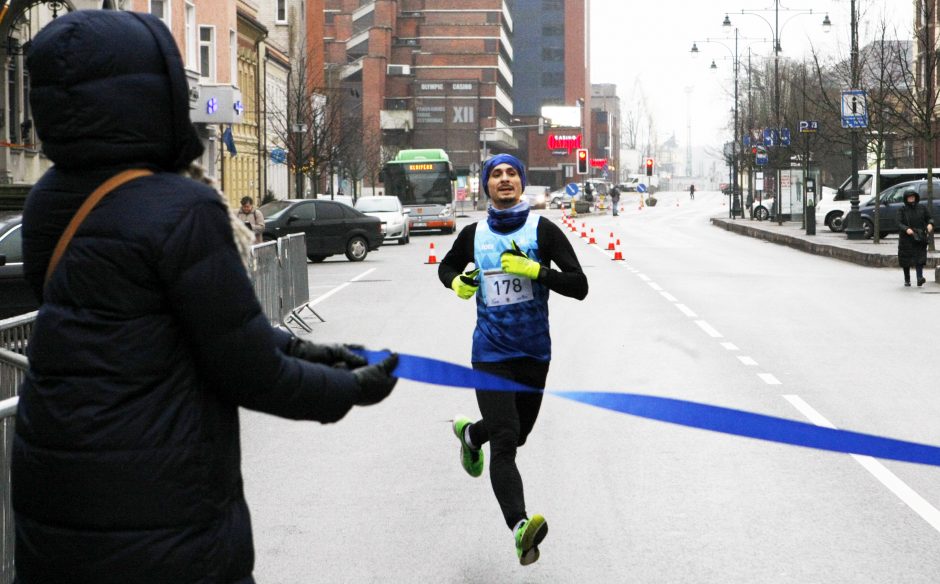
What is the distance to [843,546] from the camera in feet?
20.7

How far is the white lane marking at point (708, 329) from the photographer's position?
52.0 ft

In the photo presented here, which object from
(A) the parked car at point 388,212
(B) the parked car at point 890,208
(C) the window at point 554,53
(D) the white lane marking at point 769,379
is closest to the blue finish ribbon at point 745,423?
(D) the white lane marking at point 769,379

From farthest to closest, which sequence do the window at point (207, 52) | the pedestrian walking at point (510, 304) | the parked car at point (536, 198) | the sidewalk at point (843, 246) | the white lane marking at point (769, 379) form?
the parked car at point (536, 198), the window at point (207, 52), the sidewalk at point (843, 246), the white lane marking at point (769, 379), the pedestrian walking at point (510, 304)

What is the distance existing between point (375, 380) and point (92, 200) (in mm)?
625

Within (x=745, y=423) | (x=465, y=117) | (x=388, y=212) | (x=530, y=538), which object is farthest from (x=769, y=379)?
(x=465, y=117)

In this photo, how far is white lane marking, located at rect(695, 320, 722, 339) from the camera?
15.8 m

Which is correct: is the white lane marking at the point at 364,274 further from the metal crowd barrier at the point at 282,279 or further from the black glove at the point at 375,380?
the black glove at the point at 375,380

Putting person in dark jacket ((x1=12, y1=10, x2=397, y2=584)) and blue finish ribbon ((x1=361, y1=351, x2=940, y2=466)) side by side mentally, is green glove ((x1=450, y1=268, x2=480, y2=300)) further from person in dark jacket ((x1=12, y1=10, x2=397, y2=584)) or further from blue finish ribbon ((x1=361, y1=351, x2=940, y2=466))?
person in dark jacket ((x1=12, y1=10, x2=397, y2=584))

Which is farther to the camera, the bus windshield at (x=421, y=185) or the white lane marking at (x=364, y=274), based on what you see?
the bus windshield at (x=421, y=185)

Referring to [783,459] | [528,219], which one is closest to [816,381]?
[783,459]

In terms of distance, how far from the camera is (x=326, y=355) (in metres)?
2.92

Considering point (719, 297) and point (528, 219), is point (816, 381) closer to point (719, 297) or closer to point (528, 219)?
point (528, 219)

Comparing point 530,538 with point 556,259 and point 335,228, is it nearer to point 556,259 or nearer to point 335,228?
point 556,259

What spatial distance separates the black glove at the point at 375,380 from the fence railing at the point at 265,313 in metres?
1.84
